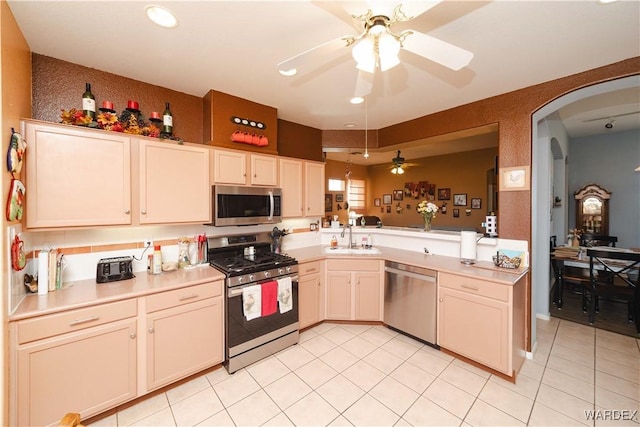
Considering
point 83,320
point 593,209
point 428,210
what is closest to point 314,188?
point 428,210

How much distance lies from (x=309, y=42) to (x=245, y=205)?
162cm

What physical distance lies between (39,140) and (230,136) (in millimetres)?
1400

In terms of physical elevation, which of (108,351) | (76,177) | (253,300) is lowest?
(108,351)

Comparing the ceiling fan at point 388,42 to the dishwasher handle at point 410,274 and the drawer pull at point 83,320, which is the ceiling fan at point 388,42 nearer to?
the dishwasher handle at point 410,274

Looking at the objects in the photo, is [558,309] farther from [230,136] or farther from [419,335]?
[230,136]

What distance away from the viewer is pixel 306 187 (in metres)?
3.32

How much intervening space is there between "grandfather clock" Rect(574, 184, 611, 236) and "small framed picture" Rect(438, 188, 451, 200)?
229cm

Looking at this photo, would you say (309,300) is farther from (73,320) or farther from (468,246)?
(73,320)

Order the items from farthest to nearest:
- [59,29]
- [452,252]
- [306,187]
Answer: [306,187] → [452,252] → [59,29]

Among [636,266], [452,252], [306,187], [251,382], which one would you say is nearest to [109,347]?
[251,382]

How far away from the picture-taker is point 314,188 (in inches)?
135

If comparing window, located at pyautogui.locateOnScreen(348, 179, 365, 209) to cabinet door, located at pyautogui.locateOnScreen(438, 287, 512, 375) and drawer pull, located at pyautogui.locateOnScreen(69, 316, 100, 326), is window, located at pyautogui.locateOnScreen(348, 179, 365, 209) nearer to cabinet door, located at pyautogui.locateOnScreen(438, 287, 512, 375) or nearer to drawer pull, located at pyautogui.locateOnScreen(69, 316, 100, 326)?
cabinet door, located at pyautogui.locateOnScreen(438, 287, 512, 375)

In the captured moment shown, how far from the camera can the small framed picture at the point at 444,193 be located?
6449mm

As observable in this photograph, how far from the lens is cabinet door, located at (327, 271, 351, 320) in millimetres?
3152
